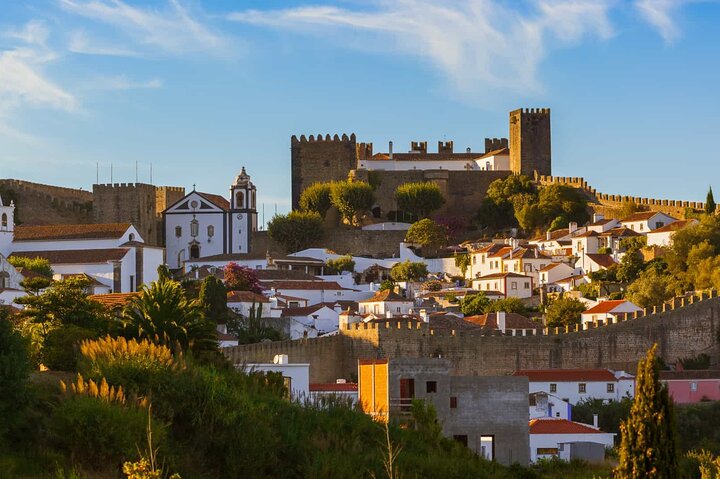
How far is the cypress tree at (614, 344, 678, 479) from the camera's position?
20594mm

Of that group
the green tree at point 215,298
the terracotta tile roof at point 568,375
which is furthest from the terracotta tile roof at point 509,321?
the green tree at point 215,298

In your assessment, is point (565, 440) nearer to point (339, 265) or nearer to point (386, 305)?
point (386, 305)

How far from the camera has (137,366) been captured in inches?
880

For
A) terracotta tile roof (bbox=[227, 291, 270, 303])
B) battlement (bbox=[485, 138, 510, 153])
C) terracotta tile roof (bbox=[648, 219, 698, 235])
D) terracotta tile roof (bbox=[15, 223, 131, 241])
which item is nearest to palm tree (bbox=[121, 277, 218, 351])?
terracotta tile roof (bbox=[227, 291, 270, 303])

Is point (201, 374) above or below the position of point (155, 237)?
below

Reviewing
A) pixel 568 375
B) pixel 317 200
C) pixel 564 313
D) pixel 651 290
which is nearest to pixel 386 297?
pixel 564 313

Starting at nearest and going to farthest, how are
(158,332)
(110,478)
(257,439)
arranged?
(110,478) < (257,439) < (158,332)

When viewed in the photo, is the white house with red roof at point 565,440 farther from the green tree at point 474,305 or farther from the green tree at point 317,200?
the green tree at point 317,200

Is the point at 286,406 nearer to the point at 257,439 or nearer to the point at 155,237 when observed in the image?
the point at 257,439

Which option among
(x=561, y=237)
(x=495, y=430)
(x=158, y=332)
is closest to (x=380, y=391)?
(x=495, y=430)

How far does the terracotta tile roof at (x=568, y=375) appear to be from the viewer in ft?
148

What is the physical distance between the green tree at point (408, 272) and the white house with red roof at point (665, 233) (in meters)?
8.25

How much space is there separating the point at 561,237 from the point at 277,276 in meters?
10.8

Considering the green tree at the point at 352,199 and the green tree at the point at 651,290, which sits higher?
the green tree at the point at 352,199
